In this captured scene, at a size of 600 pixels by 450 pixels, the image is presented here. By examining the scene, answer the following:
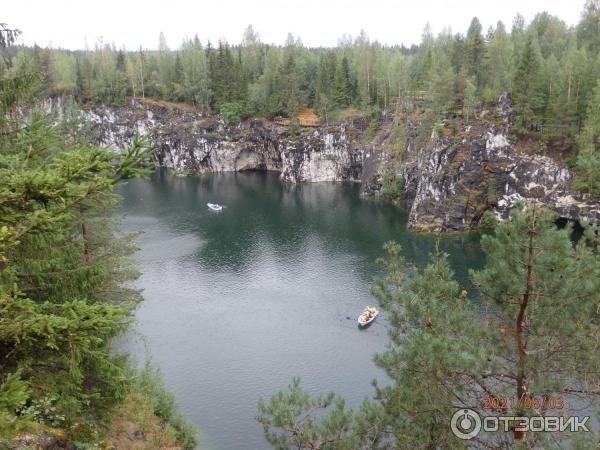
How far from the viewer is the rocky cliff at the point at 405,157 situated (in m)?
64.1

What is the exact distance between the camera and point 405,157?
257 feet

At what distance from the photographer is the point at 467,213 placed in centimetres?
6438

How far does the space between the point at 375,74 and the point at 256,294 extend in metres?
63.9

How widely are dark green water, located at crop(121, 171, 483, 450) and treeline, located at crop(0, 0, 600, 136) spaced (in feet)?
64.4

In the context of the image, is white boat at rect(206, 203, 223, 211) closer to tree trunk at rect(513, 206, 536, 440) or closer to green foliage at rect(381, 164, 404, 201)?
green foliage at rect(381, 164, 404, 201)

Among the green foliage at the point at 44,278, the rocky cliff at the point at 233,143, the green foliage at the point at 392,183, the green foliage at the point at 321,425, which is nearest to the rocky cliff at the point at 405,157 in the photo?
the rocky cliff at the point at 233,143

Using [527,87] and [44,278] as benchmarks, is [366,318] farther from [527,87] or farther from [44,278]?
[527,87]

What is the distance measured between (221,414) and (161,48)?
12891cm

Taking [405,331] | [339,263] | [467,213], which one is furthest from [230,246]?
[405,331]

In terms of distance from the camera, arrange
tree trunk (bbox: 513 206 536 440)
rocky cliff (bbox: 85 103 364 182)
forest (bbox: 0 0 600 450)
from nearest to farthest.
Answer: forest (bbox: 0 0 600 450)
tree trunk (bbox: 513 206 536 440)
rocky cliff (bbox: 85 103 364 182)

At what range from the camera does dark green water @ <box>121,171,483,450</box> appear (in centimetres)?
3309

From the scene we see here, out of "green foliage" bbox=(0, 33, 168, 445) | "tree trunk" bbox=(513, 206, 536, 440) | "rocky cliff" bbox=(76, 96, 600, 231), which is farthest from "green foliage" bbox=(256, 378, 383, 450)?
"rocky cliff" bbox=(76, 96, 600, 231)

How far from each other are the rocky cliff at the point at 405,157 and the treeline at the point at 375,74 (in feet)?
12.5

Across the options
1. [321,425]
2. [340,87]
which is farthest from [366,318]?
[340,87]
